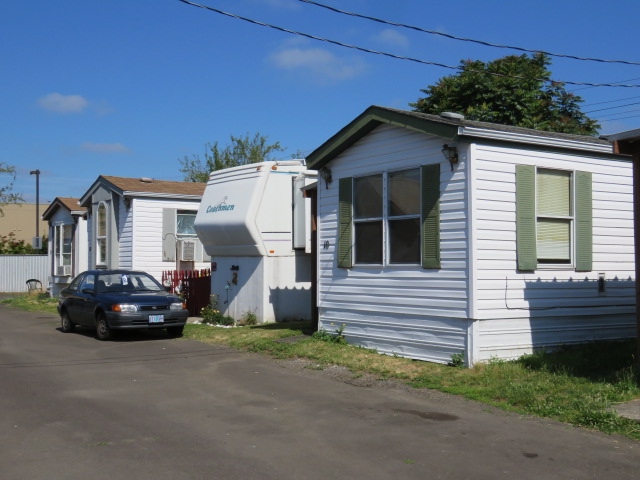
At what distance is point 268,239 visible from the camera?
1753 cm

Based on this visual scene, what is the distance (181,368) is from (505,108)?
1953cm

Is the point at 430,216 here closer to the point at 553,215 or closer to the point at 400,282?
the point at 400,282

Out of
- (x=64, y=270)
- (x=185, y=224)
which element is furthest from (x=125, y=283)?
(x=64, y=270)

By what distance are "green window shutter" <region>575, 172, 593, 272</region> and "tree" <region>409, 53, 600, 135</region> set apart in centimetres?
1458

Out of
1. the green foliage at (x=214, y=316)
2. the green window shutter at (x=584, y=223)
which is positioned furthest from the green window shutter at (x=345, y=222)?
the green foliage at (x=214, y=316)

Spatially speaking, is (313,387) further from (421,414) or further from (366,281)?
(366,281)

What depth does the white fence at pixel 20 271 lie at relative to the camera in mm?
41188

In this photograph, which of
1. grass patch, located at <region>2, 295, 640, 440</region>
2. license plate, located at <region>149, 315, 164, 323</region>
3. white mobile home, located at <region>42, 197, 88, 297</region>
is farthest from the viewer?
white mobile home, located at <region>42, 197, 88, 297</region>

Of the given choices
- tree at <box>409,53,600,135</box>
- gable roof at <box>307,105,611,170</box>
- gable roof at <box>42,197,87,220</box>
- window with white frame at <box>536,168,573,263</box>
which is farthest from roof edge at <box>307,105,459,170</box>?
gable roof at <box>42,197,87,220</box>

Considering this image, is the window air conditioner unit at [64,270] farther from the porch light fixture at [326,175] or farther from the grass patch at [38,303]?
the porch light fixture at [326,175]

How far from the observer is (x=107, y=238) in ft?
84.4

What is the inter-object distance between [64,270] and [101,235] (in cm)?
555

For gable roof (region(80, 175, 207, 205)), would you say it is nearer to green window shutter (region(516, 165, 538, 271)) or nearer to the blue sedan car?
the blue sedan car

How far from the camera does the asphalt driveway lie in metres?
6.56
